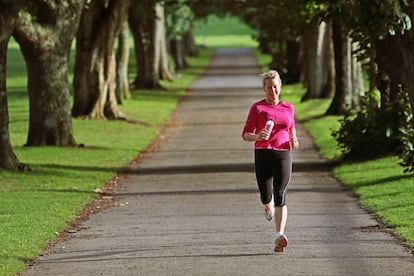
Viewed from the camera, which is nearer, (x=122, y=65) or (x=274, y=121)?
(x=274, y=121)

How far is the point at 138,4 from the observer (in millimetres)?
39562

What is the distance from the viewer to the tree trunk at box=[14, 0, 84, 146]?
24.6 m

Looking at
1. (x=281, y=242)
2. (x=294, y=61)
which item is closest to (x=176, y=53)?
(x=294, y=61)

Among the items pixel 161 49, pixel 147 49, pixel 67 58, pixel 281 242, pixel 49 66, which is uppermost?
pixel 67 58

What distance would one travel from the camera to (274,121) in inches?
457

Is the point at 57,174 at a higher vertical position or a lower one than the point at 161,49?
higher

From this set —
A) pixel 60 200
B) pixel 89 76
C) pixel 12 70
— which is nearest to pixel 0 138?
pixel 60 200

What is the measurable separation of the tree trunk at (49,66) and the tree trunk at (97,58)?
241 inches

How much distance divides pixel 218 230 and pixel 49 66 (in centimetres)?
1234

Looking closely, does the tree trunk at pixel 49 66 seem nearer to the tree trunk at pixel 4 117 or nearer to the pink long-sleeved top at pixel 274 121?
the tree trunk at pixel 4 117

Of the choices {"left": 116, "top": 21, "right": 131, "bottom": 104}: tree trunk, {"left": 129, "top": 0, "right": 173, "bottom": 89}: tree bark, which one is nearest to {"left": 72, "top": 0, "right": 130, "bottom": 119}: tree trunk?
{"left": 116, "top": 21, "right": 131, "bottom": 104}: tree trunk

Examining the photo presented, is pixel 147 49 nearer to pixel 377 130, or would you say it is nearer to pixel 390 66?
pixel 390 66

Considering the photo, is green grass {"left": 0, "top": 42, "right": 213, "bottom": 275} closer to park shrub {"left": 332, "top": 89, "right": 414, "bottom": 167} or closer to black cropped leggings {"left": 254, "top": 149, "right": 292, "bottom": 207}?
black cropped leggings {"left": 254, "top": 149, "right": 292, "bottom": 207}

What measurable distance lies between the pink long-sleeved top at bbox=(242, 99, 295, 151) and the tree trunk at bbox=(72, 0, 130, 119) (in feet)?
67.5
